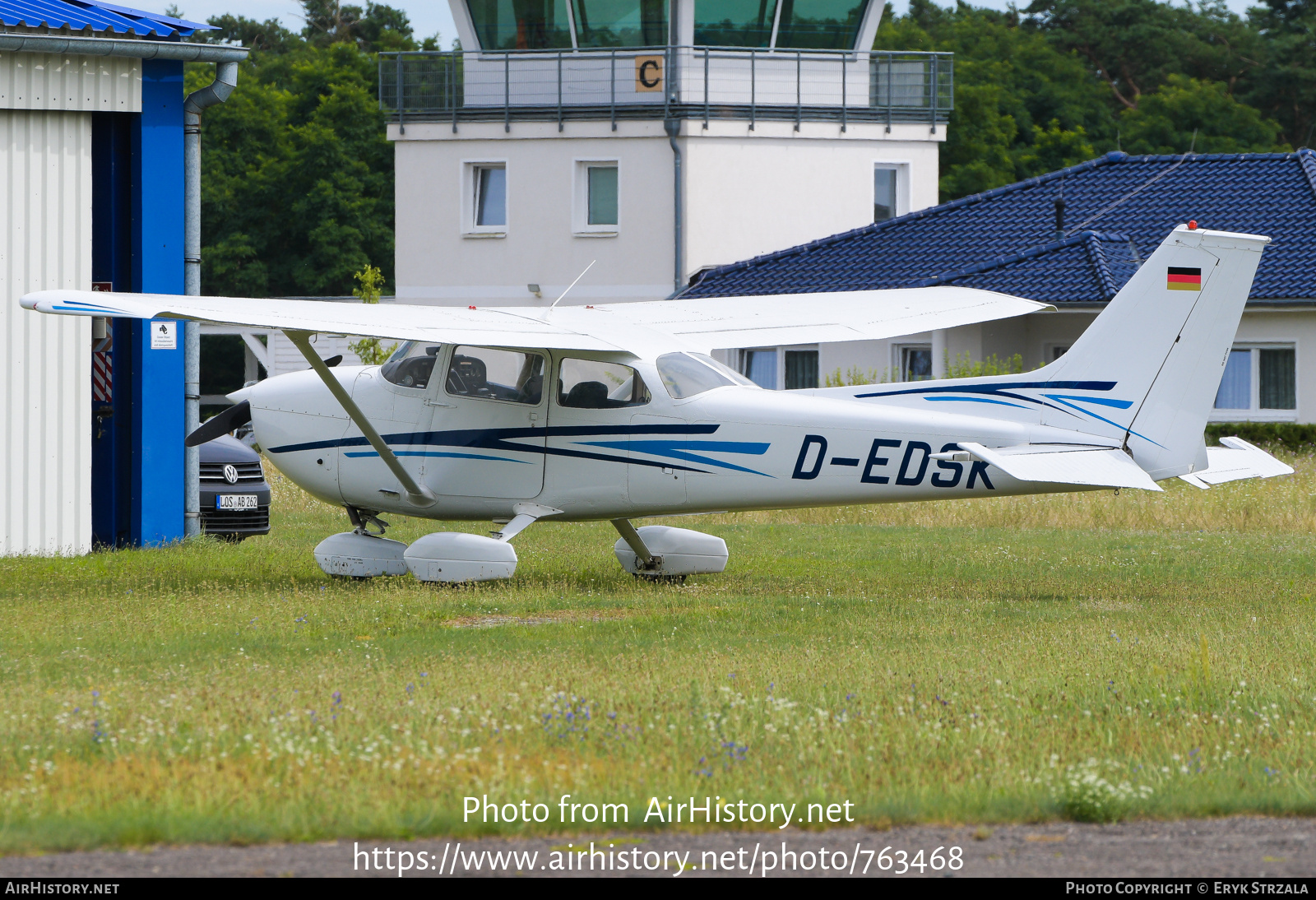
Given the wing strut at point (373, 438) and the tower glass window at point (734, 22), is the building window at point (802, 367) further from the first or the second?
the wing strut at point (373, 438)

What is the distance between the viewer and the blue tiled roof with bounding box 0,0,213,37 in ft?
47.3

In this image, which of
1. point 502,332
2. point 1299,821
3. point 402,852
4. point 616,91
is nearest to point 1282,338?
point 616,91

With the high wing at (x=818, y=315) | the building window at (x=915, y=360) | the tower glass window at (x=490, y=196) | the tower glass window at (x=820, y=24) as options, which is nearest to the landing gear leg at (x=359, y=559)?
the high wing at (x=818, y=315)

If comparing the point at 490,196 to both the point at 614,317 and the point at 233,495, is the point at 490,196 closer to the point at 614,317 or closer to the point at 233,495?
the point at 233,495

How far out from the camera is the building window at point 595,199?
1321 inches

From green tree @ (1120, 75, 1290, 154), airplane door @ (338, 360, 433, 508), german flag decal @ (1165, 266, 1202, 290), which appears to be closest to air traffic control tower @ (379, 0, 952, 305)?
airplane door @ (338, 360, 433, 508)

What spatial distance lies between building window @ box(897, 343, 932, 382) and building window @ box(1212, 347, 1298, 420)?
509 cm

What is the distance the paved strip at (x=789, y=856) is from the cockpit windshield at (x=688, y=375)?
256 inches

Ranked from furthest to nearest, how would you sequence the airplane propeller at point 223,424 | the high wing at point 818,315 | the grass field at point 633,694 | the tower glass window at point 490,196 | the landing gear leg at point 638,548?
the tower glass window at point 490,196 → the high wing at point 818,315 → the landing gear leg at point 638,548 → the airplane propeller at point 223,424 → the grass field at point 633,694

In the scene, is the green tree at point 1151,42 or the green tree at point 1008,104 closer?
the green tree at point 1008,104

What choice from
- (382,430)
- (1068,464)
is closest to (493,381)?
(382,430)

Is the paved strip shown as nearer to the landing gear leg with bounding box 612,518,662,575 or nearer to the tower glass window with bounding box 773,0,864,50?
the landing gear leg with bounding box 612,518,662,575

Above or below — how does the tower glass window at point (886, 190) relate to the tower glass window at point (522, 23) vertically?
below
